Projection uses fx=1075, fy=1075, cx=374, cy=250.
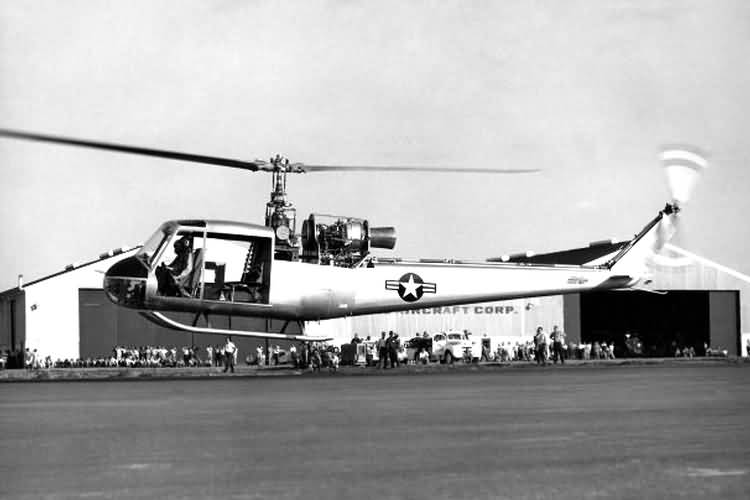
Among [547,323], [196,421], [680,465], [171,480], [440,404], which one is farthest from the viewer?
[547,323]

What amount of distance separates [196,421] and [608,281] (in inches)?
637

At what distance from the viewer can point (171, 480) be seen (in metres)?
7.34

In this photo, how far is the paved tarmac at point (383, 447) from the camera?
7000 mm

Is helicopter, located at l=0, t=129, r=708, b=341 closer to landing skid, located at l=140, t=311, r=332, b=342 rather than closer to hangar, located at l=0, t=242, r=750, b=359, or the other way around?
landing skid, located at l=140, t=311, r=332, b=342

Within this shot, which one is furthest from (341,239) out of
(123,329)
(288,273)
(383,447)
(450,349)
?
(123,329)

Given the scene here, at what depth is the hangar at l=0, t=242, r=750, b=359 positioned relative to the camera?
4944 centimetres

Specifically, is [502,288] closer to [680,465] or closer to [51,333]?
[680,465]

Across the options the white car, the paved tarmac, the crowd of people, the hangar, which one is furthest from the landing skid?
the white car

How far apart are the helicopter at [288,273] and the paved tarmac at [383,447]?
523 cm

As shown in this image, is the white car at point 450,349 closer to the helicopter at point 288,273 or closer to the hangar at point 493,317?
the hangar at point 493,317

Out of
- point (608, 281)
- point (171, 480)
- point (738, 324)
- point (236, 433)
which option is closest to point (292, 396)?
point (236, 433)

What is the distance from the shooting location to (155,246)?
21.9 metres

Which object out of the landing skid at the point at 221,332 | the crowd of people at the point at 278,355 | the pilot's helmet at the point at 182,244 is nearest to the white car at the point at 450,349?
the crowd of people at the point at 278,355

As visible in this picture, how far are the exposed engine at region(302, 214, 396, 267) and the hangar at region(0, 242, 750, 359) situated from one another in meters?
24.8
